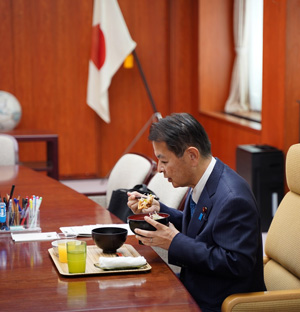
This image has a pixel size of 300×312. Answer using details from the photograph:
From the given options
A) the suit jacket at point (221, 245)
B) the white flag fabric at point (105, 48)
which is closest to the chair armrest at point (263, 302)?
the suit jacket at point (221, 245)

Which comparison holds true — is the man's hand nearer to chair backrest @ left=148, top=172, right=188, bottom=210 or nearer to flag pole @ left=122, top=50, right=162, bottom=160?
chair backrest @ left=148, top=172, right=188, bottom=210

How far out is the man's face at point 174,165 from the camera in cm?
213

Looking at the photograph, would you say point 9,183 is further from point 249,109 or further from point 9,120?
point 249,109

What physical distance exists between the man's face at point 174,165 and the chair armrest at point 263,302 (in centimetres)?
42

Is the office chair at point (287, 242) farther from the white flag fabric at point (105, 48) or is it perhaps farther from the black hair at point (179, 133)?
the white flag fabric at point (105, 48)

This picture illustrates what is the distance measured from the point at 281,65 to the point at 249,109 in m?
1.71

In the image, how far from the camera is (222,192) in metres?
2.08

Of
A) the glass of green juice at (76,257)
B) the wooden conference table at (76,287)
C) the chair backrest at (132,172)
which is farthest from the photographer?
the chair backrest at (132,172)

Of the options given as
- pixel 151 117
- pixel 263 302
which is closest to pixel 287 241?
pixel 263 302

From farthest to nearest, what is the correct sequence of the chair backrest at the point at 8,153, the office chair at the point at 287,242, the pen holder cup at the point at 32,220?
the chair backrest at the point at 8,153 → the pen holder cup at the point at 32,220 → the office chair at the point at 287,242

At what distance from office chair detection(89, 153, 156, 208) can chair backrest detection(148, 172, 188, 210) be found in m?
0.22

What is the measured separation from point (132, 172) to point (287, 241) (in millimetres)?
1435

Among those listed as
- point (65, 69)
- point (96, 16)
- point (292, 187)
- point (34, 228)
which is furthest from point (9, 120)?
point (292, 187)

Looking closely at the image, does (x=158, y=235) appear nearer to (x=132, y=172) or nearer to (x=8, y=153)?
(x=132, y=172)
